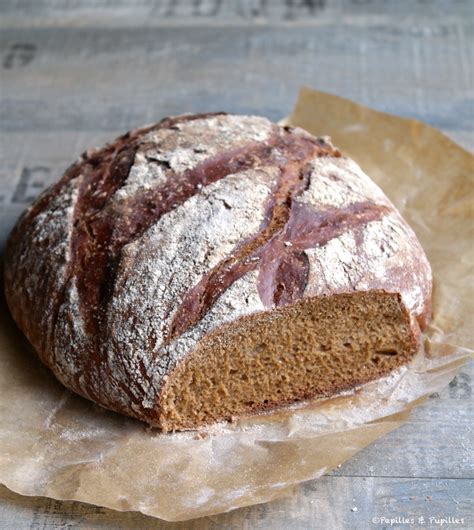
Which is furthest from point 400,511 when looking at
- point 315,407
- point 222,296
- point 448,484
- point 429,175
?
point 429,175

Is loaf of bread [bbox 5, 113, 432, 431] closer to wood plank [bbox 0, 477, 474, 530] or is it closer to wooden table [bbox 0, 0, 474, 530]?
wood plank [bbox 0, 477, 474, 530]

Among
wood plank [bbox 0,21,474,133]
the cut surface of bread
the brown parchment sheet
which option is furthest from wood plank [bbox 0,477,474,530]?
wood plank [bbox 0,21,474,133]

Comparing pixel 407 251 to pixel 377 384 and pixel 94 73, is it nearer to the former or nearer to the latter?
pixel 377 384

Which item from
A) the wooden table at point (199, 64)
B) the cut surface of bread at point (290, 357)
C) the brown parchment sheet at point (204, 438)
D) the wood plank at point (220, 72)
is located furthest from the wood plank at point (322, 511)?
the wood plank at point (220, 72)

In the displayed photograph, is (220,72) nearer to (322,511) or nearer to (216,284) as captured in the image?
(216,284)

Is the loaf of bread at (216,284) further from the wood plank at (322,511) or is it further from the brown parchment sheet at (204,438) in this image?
the wood plank at (322,511)

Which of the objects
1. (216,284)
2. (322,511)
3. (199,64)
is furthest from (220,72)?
(322,511)
